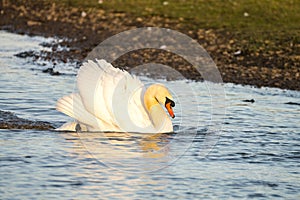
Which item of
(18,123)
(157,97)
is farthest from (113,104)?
(18,123)

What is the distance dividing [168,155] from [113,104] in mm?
1065

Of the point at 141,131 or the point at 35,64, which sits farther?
the point at 35,64

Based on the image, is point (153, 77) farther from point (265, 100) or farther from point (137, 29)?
point (137, 29)

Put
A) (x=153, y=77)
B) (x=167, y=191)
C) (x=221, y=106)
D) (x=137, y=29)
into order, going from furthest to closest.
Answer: (x=137, y=29), (x=153, y=77), (x=221, y=106), (x=167, y=191)

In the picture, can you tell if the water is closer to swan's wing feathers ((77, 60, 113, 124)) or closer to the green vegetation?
swan's wing feathers ((77, 60, 113, 124))

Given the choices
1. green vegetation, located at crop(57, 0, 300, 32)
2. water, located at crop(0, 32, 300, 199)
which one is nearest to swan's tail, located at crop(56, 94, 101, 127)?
water, located at crop(0, 32, 300, 199)

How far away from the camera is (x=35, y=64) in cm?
1708

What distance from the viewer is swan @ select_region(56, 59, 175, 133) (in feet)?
35.3

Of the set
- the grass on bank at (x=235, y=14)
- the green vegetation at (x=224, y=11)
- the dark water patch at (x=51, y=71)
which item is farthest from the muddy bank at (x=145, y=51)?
the dark water patch at (x=51, y=71)

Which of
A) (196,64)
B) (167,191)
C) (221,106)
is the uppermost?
(196,64)

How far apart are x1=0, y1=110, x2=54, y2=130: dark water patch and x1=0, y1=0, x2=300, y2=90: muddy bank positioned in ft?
16.8

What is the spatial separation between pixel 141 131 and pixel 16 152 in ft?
5.67

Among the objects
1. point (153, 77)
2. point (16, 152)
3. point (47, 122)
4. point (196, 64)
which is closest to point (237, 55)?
point (196, 64)

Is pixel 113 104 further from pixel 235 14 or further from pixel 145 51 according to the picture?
pixel 235 14
